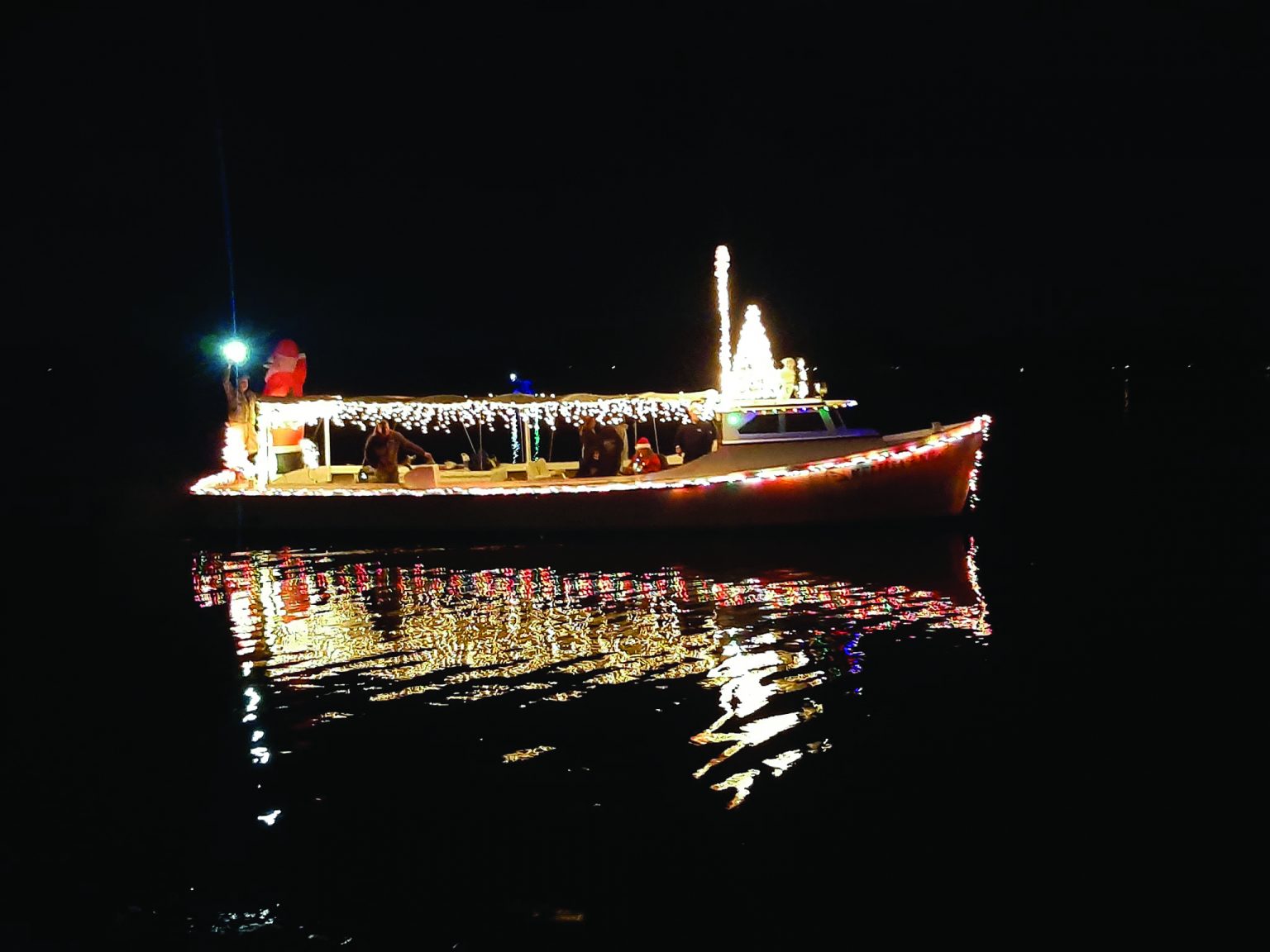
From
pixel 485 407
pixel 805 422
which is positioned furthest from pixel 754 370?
Result: pixel 485 407

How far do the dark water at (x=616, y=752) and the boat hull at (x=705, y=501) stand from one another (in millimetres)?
3211

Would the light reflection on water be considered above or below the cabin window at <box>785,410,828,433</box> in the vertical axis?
below

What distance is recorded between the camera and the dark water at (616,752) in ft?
22.0

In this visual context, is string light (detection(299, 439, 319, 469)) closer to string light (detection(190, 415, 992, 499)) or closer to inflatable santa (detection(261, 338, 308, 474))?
inflatable santa (detection(261, 338, 308, 474))

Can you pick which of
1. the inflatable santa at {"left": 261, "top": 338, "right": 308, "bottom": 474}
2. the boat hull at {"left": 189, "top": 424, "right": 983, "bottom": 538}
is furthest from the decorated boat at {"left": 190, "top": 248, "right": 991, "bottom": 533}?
the inflatable santa at {"left": 261, "top": 338, "right": 308, "bottom": 474}

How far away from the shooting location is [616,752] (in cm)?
903

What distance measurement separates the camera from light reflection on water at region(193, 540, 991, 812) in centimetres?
1001

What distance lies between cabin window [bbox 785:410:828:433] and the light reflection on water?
13.8ft

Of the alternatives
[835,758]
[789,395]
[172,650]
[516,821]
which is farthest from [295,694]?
[789,395]

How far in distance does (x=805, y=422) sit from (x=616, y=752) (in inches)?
542

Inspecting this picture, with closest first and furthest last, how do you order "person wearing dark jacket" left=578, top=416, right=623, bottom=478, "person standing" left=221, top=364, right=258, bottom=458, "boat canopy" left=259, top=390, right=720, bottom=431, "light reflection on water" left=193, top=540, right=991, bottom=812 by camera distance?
"light reflection on water" left=193, top=540, right=991, bottom=812 → "boat canopy" left=259, top=390, right=720, bottom=431 → "person wearing dark jacket" left=578, top=416, right=623, bottom=478 → "person standing" left=221, top=364, right=258, bottom=458

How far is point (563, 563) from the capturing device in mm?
19078

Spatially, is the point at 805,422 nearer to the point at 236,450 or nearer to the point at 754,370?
the point at 754,370

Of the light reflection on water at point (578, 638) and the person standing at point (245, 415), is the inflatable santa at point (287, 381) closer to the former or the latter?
the person standing at point (245, 415)
